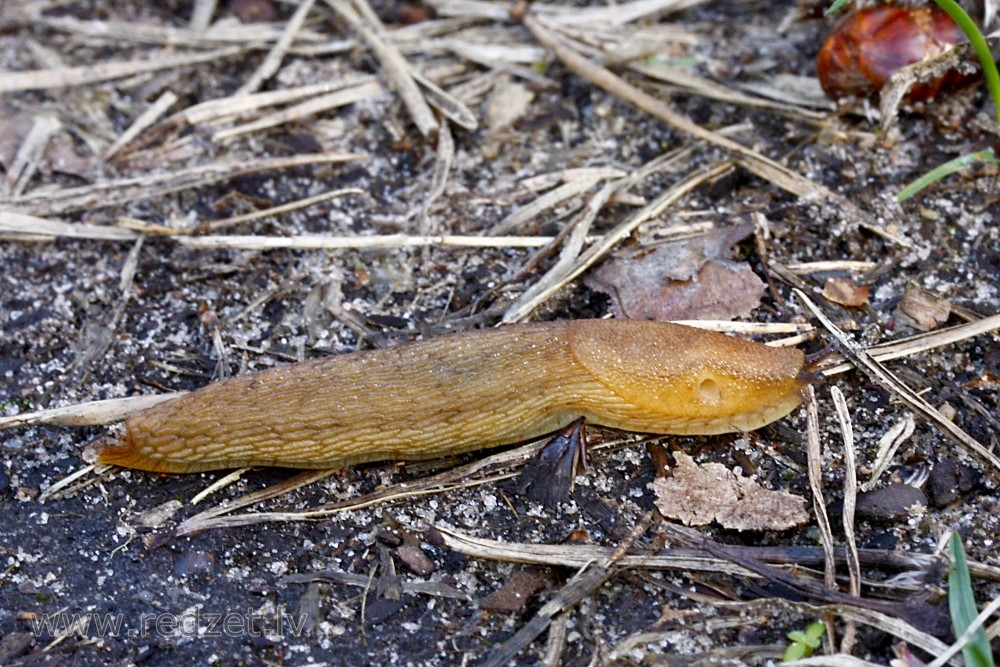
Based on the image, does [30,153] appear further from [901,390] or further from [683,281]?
[901,390]

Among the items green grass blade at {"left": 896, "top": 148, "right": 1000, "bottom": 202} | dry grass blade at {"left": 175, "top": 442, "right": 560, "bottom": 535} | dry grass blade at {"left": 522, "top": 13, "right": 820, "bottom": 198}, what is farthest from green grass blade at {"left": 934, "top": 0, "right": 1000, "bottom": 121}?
dry grass blade at {"left": 175, "top": 442, "right": 560, "bottom": 535}

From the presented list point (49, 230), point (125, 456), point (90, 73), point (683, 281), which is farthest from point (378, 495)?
point (90, 73)

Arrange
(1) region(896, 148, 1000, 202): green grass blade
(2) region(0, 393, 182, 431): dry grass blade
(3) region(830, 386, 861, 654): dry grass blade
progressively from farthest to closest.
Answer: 1. (1) region(896, 148, 1000, 202): green grass blade
2. (2) region(0, 393, 182, 431): dry grass blade
3. (3) region(830, 386, 861, 654): dry grass blade

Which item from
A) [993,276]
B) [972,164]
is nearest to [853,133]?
[972,164]

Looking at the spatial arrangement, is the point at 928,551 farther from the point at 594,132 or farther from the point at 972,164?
the point at 594,132

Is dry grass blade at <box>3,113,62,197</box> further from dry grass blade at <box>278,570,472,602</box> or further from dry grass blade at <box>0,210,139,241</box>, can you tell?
dry grass blade at <box>278,570,472,602</box>

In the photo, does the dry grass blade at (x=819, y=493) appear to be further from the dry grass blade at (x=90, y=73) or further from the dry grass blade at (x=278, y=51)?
the dry grass blade at (x=90, y=73)
